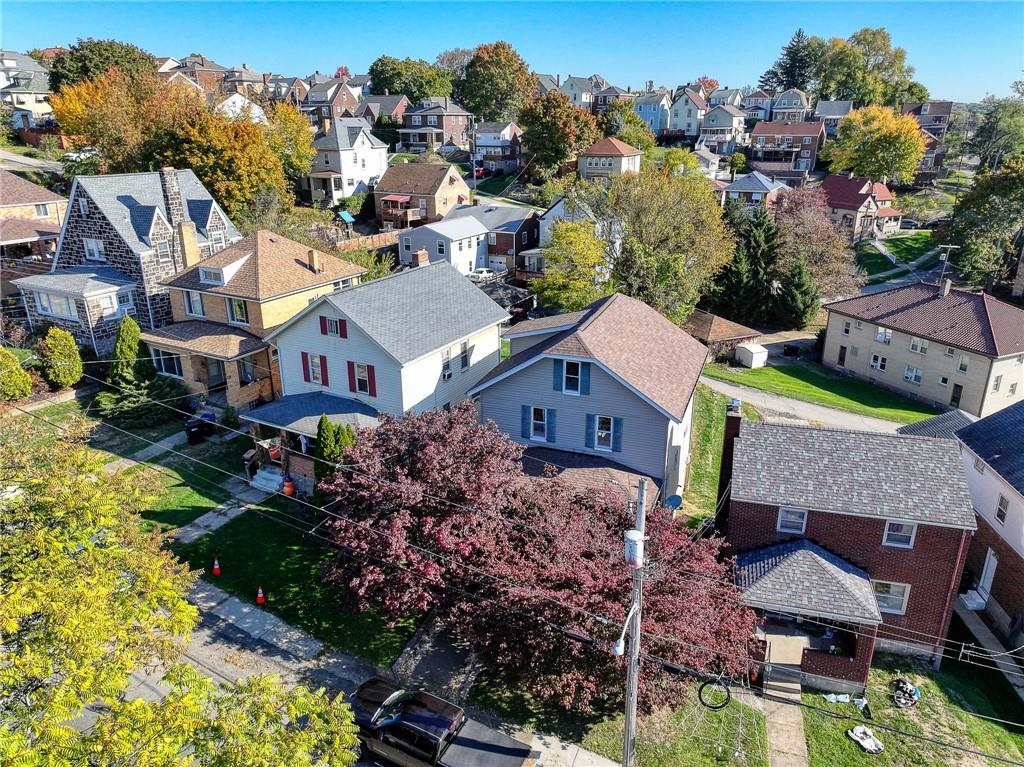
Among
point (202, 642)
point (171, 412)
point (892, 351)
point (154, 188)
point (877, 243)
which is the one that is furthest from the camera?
point (877, 243)

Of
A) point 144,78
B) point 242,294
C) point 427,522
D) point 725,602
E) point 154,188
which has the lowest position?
point 725,602

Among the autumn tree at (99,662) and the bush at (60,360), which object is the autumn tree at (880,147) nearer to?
the bush at (60,360)

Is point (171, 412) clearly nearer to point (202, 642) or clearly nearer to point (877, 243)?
point (202, 642)

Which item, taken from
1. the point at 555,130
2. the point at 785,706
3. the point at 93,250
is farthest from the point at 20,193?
the point at 785,706

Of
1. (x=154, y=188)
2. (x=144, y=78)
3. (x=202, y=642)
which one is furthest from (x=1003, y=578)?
(x=144, y=78)

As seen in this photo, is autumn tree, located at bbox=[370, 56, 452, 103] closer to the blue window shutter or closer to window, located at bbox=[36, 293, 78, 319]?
window, located at bbox=[36, 293, 78, 319]

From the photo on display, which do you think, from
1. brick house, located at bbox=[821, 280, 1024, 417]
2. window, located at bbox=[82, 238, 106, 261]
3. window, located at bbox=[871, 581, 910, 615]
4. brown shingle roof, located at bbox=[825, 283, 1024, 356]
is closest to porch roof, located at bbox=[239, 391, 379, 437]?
window, located at bbox=[82, 238, 106, 261]
